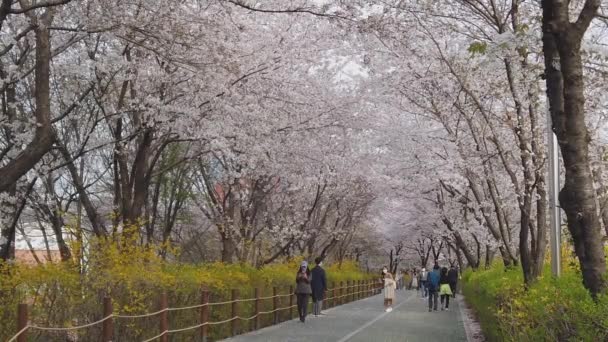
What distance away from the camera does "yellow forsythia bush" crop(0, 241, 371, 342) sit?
9320 mm

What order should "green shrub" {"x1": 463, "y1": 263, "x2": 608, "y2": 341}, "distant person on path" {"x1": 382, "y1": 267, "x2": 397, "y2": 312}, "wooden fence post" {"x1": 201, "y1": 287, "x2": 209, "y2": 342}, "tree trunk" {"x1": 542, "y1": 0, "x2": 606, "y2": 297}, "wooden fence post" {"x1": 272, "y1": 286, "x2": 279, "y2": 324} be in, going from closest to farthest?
1. "green shrub" {"x1": 463, "y1": 263, "x2": 608, "y2": 341}
2. "tree trunk" {"x1": 542, "y1": 0, "x2": 606, "y2": 297}
3. "wooden fence post" {"x1": 201, "y1": 287, "x2": 209, "y2": 342}
4. "wooden fence post" {"x1": 272, "y1": 286, "x2": 279, "y2": 324}
5. "distant person on path" {"x1": 382, "y1": 267, "x2": 397, "y2": 312}

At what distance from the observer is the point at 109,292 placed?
10.7m

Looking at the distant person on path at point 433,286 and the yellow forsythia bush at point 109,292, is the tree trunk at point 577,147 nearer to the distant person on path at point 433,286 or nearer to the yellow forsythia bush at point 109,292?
the yellow forsythia bush at point 109,292

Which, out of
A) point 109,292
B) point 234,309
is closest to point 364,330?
point 234,309

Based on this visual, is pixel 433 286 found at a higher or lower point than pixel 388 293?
higher

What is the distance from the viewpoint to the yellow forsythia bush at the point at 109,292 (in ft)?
30.6

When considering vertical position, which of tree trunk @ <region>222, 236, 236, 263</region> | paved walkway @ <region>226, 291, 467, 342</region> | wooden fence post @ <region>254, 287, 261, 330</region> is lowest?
paved walkway @ <region>226, 291, 467, 342</region>

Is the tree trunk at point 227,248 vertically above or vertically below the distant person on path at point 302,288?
above

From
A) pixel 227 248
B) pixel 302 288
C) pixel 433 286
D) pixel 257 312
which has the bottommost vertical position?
pixel 257 312

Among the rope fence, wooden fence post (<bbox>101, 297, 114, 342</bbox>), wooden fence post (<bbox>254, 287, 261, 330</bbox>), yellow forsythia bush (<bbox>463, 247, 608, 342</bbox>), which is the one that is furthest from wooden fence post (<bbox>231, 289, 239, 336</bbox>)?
yellow forsythia bush (<bbox>463, 247, 608, 342</bbox>)

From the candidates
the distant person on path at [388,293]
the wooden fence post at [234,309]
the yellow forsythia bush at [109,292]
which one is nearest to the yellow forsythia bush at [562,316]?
the yellow forsythia bush at [109,292]

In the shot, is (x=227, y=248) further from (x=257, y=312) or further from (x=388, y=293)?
(x=257, y=312)

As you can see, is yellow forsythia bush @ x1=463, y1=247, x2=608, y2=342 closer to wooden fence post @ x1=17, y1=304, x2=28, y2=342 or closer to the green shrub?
the green shrub

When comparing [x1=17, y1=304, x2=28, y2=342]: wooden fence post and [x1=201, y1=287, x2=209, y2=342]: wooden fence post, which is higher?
[x1=17, y1=304, x2=28, y2=342]: wooden fence post
